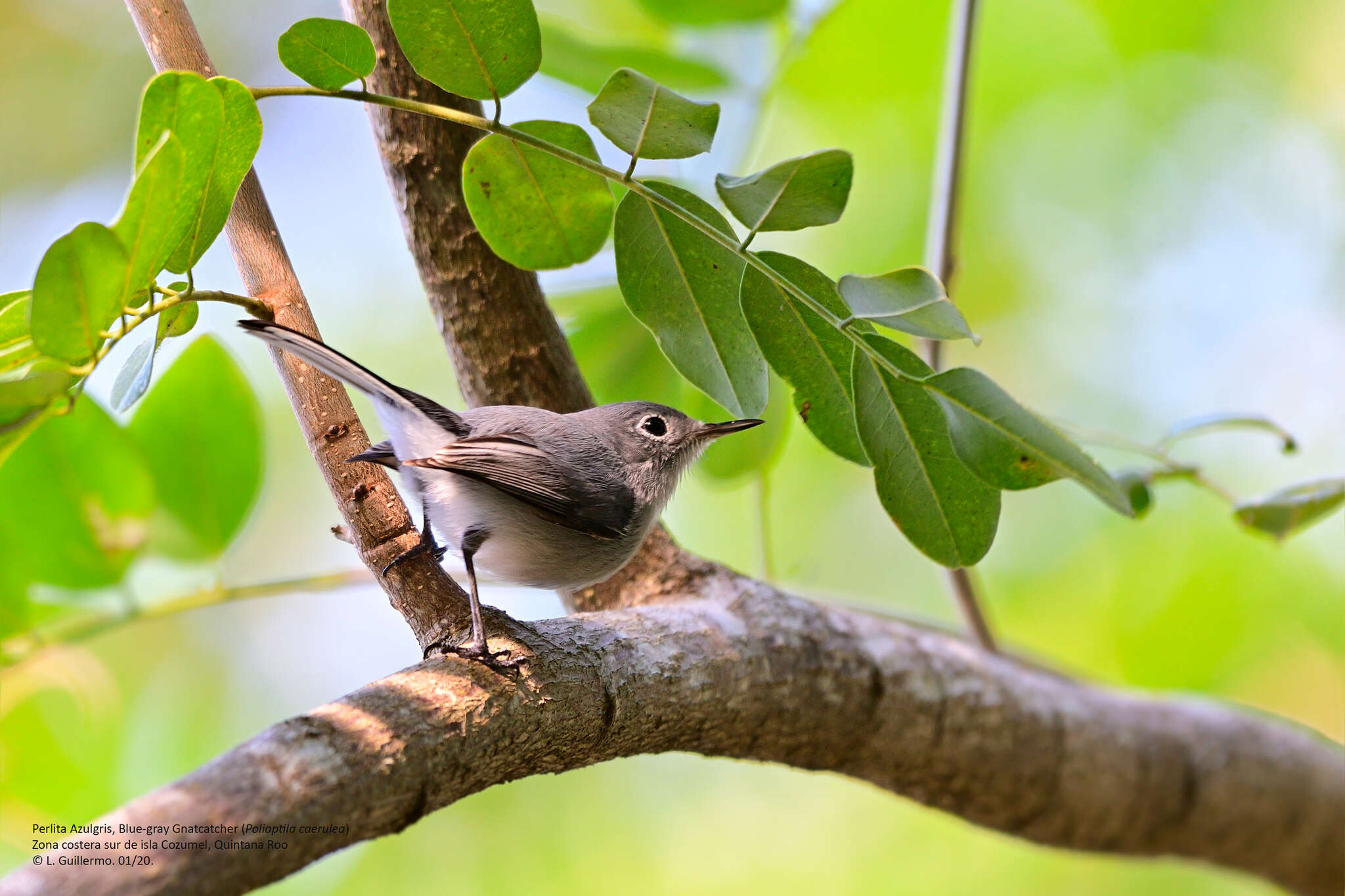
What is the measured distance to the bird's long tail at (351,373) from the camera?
121 centimetres

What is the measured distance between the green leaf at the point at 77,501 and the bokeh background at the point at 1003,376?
1994mm

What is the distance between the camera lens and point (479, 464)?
4.72 ft

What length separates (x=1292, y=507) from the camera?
1697mm

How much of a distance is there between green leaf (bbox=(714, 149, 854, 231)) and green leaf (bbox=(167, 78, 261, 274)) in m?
0.54

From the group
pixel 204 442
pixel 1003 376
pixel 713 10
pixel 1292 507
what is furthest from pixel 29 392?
pixel 1003 376

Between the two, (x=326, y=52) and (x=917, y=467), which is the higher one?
(x=326, y=52)

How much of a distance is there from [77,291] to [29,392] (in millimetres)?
108

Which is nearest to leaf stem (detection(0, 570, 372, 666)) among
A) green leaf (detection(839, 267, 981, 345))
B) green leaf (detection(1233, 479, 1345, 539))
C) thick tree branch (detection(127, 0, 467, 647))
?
thick tree branch (detection(127, 0, 467, 647))

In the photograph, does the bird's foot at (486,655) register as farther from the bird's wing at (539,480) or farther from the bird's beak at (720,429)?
the bird's beak at (720,429)

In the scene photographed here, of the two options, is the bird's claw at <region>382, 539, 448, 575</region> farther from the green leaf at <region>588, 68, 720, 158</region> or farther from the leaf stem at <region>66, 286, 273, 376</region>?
the green leaf at <region>588, 68, 720, 158</region>

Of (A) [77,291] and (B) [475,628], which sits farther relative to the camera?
(B) [475,628]

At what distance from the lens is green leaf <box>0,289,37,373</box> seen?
100 centimetres

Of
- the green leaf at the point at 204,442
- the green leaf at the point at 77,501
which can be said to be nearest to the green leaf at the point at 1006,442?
the green leaf at the point at 204,442

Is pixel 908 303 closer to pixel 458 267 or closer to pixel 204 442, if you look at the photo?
pixel 458 267
